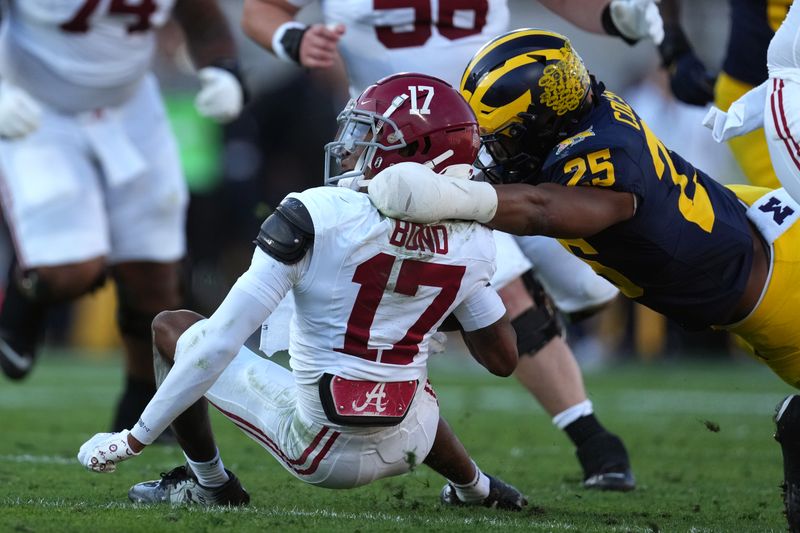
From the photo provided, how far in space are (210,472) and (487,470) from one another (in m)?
1.58

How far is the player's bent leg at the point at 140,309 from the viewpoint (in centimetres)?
554

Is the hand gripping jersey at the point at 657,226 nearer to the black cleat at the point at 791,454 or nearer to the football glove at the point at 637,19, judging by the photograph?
the black cleat at the point at 791,454

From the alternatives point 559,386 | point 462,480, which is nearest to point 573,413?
point 559,386

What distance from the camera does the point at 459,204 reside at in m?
3.09

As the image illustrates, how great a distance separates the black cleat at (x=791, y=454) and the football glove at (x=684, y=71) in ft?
7.20

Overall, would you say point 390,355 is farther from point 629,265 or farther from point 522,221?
point 629,265

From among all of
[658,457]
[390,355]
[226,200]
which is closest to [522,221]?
[390,355]

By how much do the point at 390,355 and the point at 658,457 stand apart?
2614mm

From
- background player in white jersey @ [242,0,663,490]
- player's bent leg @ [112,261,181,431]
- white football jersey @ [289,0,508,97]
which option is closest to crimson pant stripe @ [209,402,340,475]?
background player in white jersey @ [242,0,663,490]

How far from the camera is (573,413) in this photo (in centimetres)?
466

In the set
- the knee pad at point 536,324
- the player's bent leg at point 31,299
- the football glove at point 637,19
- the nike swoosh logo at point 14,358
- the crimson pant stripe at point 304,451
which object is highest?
the football glove at point 637,19

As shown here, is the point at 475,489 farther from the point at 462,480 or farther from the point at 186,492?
the point at 186,492

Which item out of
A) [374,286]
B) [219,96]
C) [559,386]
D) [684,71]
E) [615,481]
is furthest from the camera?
[219,96]

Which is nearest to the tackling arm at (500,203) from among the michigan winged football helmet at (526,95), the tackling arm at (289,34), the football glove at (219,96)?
the michigan winged football helmet at (526,95)
